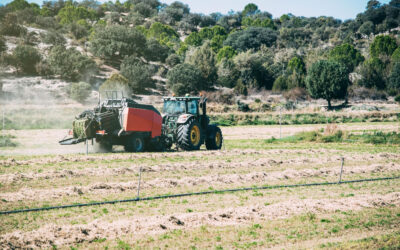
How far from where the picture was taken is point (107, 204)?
10.7 metres

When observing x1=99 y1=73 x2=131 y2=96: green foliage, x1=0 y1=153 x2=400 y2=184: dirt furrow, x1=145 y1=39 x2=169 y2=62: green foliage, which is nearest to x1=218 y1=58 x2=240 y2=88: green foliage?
x1=145 y1=39 x2=169 y2=62: green foliage

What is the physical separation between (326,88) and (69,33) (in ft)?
183

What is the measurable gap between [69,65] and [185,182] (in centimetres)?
5545

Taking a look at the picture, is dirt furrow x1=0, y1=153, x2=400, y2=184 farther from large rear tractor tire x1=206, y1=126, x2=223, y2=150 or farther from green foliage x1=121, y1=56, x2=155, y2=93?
green foliage x1=121, y1=56, x2=155, y2=93

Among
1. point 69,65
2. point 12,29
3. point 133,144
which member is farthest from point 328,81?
point 12,29

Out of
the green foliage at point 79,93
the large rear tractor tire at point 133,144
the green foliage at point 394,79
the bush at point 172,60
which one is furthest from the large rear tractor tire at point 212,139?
the green foliage at point 394,79

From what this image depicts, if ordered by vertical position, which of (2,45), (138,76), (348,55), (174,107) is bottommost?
(174,107)

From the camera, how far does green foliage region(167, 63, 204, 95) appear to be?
6894 cm

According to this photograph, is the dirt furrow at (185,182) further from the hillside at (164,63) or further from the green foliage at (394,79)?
the green foliage at (394,79)

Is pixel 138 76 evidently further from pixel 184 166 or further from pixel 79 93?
pixel 184 166

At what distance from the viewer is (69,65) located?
64.6m

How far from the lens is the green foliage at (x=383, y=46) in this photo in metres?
104

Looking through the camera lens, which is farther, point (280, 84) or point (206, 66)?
point (280, 84)

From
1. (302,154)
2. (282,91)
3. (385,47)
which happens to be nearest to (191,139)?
(302,154)
